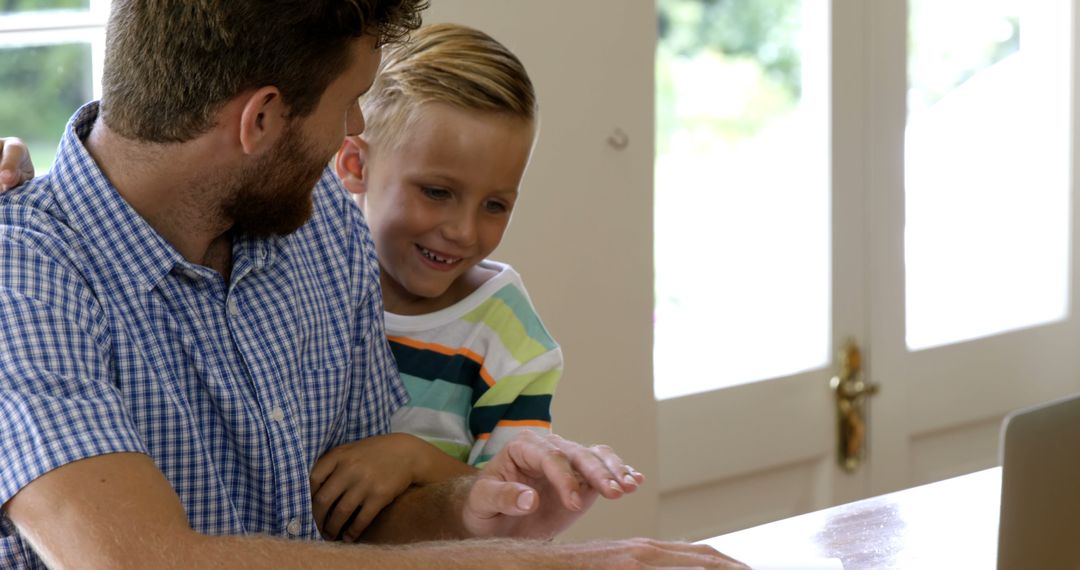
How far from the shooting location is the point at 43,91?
195cm

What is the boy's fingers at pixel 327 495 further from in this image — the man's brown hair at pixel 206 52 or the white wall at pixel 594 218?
the white wall at pixel 594 218

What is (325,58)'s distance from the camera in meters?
1.25

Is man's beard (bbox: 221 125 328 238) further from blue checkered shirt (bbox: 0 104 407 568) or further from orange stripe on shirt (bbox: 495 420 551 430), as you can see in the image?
orange stripe on shirt (bbox: 495 420 551 430)

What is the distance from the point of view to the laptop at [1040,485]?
1172mm

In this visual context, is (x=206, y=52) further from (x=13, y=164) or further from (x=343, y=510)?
(x=343, y=510)

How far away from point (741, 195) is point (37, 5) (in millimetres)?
1548

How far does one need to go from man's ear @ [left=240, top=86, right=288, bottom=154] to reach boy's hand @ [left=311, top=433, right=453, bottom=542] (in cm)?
35

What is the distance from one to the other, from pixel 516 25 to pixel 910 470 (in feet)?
5.17

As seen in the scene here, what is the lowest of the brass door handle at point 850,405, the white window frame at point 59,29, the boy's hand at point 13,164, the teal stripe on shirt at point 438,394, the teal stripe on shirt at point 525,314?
the brass door handle at point 850,405

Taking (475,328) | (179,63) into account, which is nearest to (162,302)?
(179,63)

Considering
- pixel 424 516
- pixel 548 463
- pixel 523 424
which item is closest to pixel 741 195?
pixel 523 424

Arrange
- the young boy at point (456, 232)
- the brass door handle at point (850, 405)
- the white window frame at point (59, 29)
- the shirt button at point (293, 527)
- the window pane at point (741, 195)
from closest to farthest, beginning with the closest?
the shirt button at point (293, 527) < the young boy at point (456, 232) < the white window frame at point (59, 29) < the window pane at point (741, 195) < the brass door handle at point (850, 405)

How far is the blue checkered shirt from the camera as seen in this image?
1.11 metres

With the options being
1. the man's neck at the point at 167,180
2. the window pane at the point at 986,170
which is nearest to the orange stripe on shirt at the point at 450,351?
the man's neck at the point at 167,180
